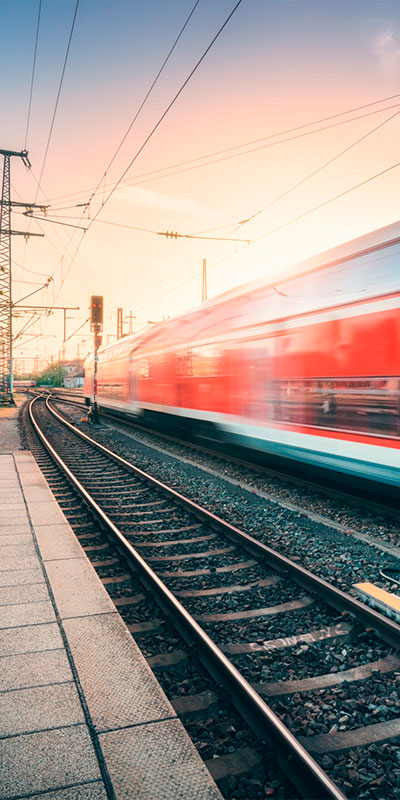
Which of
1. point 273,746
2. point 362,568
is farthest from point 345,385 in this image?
point 273,746

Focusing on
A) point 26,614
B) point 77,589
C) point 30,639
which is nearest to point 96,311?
point 77,589

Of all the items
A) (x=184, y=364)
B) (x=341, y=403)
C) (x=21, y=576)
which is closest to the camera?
(x=21, y=576)

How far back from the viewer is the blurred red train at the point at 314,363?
5914mm

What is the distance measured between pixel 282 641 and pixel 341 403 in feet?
12.0

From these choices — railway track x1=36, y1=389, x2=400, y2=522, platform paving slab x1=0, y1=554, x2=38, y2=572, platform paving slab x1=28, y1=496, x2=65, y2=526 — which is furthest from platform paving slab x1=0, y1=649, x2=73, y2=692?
railway track x1=36, y1=389, x2=400, y2=522

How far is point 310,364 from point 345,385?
862 mm

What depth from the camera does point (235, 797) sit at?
220cm

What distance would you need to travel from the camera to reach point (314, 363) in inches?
280

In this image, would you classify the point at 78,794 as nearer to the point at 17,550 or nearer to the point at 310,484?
the point at 17,550

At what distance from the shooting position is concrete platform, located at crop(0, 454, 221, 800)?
2.13 m

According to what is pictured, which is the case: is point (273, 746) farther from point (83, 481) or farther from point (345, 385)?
point (83, 481)

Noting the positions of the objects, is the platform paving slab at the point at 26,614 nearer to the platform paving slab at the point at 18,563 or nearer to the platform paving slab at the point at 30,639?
the platform paving slab at the point at 30,639

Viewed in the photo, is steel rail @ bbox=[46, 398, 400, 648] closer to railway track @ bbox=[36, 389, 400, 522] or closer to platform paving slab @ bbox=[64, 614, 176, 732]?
platform paving slab @ bbox=[64, 614, 176, 732]

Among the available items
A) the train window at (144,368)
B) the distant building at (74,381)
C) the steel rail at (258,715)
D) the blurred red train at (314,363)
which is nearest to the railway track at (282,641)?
the steel rail at (258,715)
